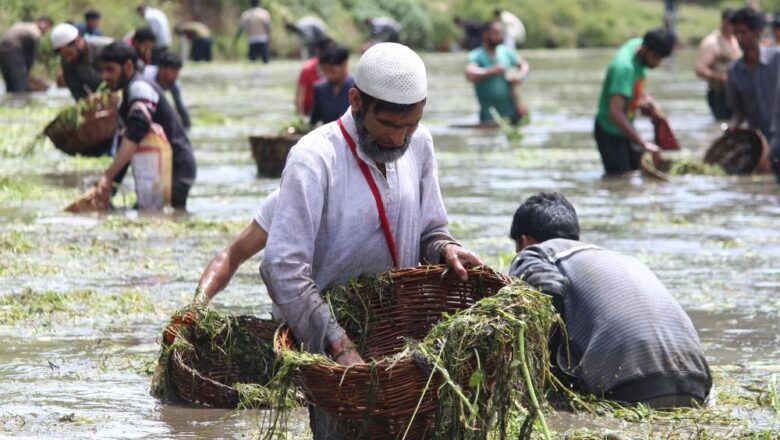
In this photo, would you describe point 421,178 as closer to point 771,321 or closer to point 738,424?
point 738,424

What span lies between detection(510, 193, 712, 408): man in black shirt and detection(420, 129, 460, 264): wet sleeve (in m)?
1.05

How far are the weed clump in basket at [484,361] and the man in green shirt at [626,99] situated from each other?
8742mm

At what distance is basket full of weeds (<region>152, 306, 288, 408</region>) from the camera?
656cm

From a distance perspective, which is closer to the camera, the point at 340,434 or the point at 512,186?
the point at 340,434

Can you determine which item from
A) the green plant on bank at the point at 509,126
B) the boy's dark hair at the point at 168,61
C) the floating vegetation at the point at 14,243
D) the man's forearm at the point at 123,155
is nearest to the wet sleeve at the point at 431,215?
the floating vegetation at the point at 14,243

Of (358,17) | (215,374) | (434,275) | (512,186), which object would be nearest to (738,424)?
(434,275)

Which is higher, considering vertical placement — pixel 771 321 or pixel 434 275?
pixel 434 275

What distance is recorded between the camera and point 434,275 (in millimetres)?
5148

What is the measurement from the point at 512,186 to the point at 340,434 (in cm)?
1023

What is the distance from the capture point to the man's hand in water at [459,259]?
5062 millimetres

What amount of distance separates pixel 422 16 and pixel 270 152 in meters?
41.0

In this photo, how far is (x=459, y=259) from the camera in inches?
202

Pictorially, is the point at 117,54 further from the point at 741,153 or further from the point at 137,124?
the point at 741,153

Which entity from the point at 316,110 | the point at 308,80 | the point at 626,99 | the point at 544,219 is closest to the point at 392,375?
the point at 544,219
